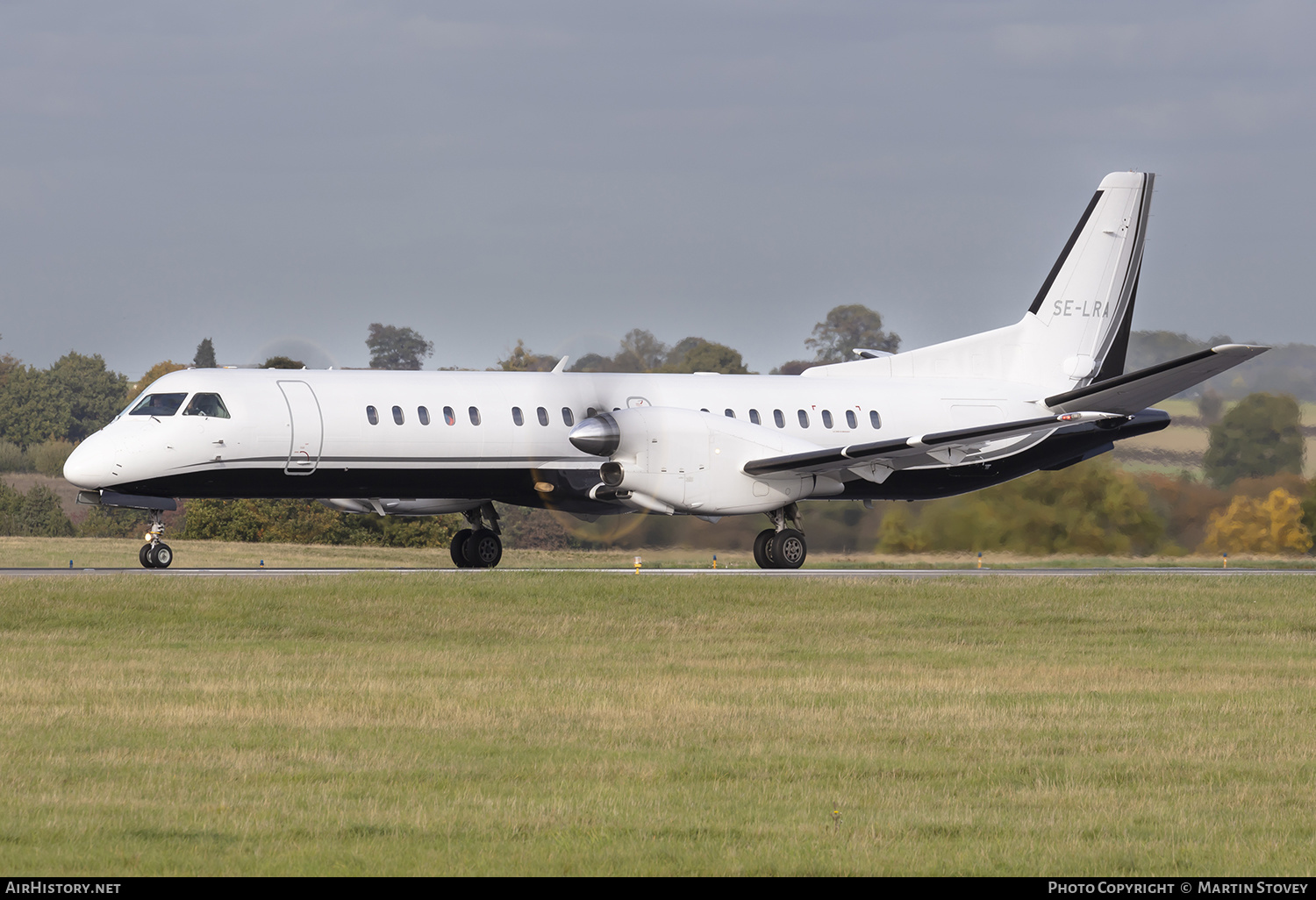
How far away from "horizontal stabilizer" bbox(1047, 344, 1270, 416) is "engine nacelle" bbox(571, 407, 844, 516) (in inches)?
268

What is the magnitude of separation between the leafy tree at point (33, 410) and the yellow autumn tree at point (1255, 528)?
79.9 metres

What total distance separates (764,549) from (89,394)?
83036 mm

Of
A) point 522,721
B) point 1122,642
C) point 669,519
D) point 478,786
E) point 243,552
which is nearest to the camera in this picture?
point 478,786

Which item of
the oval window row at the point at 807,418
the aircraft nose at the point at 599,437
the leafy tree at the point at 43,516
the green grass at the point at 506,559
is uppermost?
the oval window row at the point at 807,418

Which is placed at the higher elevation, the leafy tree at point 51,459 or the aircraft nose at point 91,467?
the leafy tree at point 51,459

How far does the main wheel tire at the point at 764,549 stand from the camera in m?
31.1

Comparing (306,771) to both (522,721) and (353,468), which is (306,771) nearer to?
(522,721)

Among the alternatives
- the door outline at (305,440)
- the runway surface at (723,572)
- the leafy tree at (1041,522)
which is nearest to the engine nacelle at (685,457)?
the runway surface at (723,572)

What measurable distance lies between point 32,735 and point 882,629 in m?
13.4

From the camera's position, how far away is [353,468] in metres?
28.3

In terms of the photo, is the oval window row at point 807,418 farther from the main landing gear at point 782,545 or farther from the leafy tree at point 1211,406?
the leafy tree at point 1211,406

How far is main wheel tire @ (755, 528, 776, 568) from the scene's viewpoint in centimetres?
3112

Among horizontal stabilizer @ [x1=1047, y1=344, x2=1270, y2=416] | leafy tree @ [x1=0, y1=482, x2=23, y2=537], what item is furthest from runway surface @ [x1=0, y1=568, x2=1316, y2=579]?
leafy tree @ [x1=0, y1=482, x2=23, y2=537]
